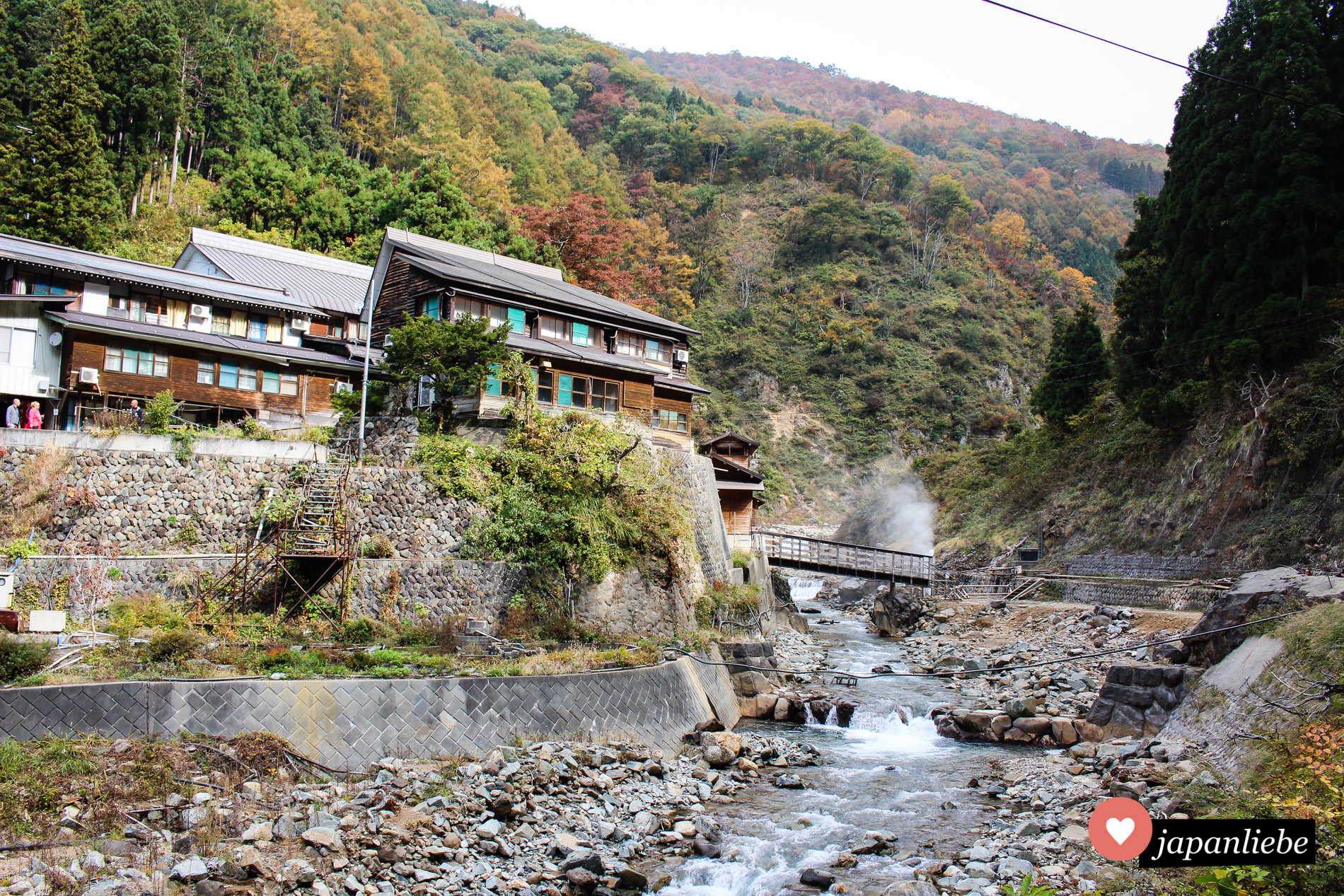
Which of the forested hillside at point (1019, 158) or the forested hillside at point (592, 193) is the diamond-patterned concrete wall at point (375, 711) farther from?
the forested hillside at point (1019, 158)

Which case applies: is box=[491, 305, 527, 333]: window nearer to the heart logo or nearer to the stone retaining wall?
the heart logo

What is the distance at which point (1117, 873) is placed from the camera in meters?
10.9

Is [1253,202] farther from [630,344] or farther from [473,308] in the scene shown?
[473,308]

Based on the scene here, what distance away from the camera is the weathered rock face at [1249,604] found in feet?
56.0

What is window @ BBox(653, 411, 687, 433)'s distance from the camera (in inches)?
1362

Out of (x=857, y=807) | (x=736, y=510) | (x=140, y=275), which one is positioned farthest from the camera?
(x=736, y=510)

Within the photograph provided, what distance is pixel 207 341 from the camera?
2631 centimetres

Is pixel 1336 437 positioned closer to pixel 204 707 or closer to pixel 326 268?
pixel 204 707

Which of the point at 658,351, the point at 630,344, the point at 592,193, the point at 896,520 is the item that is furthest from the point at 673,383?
the point at 592,193

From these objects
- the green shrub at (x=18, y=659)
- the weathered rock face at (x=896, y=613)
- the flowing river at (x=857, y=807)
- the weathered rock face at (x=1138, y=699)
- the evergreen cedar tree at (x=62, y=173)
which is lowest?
the weathered rock face at (x=896, y=613)

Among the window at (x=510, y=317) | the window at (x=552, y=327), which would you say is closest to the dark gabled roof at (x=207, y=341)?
the window at (x=510, y=317)

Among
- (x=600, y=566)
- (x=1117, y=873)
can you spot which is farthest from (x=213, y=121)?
(x=1117, y=873)

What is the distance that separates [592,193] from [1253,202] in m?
60.3

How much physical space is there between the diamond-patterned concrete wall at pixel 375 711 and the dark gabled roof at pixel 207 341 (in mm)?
16049
